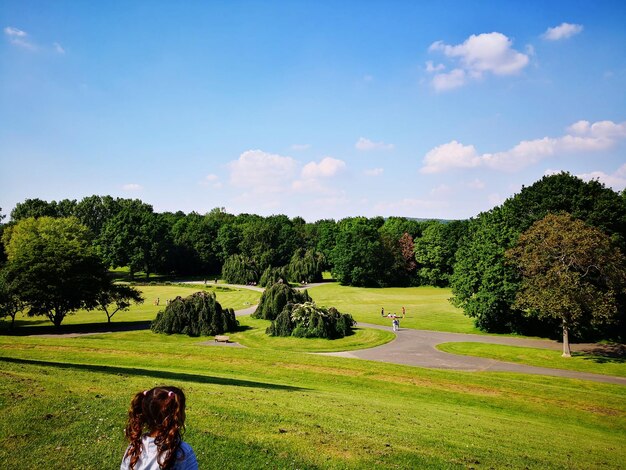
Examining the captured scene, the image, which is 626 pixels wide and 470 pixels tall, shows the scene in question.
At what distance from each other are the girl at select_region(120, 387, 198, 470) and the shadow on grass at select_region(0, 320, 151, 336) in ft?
139

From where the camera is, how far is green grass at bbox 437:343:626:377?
30.3 meters

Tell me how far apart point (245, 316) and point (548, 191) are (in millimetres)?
37298

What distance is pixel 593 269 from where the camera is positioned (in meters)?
34.5

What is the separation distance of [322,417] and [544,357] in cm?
2797

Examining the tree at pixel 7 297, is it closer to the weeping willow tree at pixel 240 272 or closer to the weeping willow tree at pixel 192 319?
the weeping willow tree at pixel 192 319

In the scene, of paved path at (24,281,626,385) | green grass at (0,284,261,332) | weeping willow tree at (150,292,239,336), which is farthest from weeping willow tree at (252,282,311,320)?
green grass at (0,284,261,332)

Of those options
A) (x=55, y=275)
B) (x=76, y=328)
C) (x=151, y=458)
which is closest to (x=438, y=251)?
(x=76, y=328)

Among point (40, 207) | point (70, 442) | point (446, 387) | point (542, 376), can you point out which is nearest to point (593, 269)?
point (542, 376)

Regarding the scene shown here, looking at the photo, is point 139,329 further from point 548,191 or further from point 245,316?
point 548,191

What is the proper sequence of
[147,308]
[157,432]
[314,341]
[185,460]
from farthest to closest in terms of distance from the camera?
[147,308] → [314,341] → [185,460] → [157,432]

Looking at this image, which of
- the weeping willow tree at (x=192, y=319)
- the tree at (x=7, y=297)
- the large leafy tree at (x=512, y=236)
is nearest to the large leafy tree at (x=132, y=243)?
the tree at (x=7, y=297)

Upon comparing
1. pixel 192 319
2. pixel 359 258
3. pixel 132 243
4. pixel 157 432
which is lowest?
pixel 192 319

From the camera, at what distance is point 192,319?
42.1 metres

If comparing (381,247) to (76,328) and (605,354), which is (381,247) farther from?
(76,328)
